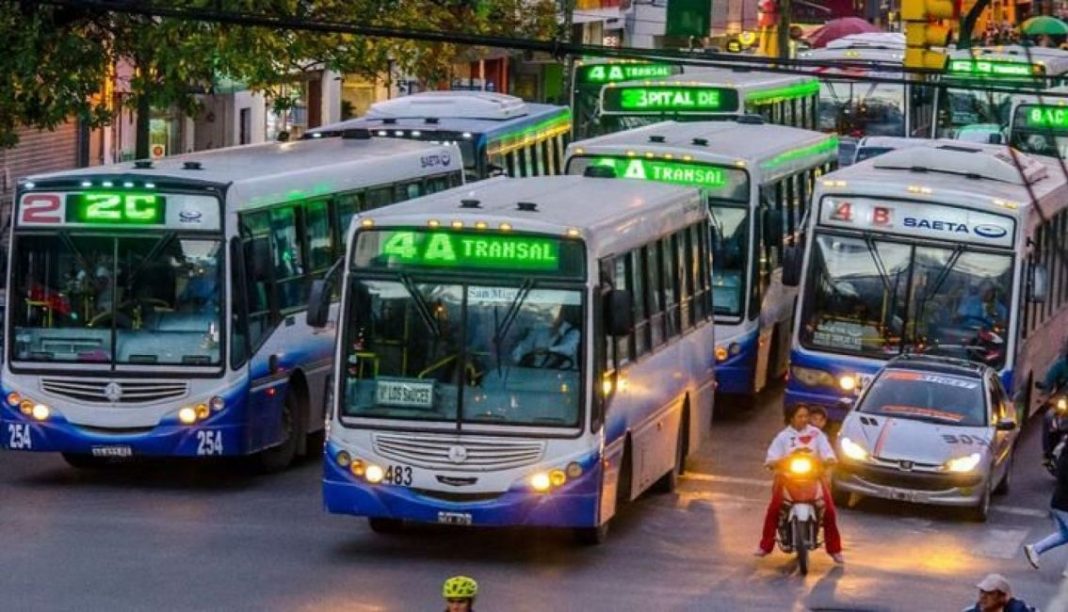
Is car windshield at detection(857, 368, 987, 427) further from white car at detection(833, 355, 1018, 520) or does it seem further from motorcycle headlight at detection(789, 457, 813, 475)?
motorcycle headlight at detection(789, 457, 813, 475)

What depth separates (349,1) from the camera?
1190 inches

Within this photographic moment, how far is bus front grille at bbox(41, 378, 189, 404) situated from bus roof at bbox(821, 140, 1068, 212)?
325 inches

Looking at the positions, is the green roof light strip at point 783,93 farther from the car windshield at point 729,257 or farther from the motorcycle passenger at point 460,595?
the motorcycle passenger at point 460,595

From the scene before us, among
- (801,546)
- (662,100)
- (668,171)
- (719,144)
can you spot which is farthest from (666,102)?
(801,546)

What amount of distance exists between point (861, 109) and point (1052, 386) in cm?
2288

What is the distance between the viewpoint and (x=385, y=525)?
837 inches

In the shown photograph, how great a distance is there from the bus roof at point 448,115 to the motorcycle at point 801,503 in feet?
37.7

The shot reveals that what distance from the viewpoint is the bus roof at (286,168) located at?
22.7 metres

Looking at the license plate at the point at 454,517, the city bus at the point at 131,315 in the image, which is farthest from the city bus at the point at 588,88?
the license plate at the point at 454,517

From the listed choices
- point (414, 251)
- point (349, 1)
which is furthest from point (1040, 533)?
point (349, 1)

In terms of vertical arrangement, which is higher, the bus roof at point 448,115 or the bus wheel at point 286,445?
the bus roof at point 448,115

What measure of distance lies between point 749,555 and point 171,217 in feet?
19.6

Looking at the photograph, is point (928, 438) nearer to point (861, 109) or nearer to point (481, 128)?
point (481, 128)

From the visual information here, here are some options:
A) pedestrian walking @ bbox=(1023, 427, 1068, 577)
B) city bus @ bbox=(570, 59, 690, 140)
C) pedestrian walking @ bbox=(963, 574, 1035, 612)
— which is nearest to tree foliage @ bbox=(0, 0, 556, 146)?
city bus @ bbox=(570, 59, 690, 140)
